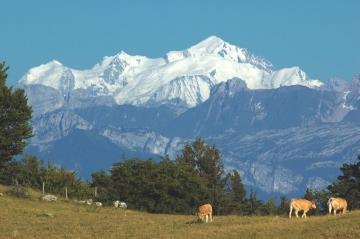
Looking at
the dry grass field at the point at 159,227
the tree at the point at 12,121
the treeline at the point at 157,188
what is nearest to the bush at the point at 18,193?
the tree at the point at 12,121

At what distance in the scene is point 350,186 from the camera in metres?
135

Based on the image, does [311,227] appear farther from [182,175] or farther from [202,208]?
[182,175]

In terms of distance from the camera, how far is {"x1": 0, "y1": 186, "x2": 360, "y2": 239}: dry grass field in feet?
153

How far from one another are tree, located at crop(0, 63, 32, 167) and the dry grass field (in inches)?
1114

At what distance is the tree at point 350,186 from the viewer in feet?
425

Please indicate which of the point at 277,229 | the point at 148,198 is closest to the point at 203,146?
the point at 148,198

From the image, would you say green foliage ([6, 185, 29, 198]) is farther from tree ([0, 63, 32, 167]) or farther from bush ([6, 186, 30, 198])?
tree ([0, 63, 32, 167])

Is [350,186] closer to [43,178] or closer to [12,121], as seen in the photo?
[43,178]

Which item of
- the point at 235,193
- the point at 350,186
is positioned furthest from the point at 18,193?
the point at 235,193

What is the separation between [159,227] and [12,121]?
150 feet

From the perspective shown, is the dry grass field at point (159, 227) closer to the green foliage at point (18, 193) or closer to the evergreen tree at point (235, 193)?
the green foliage at point (18, 193)

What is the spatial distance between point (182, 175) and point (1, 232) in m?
58.4

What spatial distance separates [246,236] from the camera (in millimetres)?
46375

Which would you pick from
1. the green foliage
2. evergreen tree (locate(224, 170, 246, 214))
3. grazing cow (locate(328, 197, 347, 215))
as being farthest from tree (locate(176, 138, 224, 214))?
grazing cow (locate(328, 197, 347, 215))
